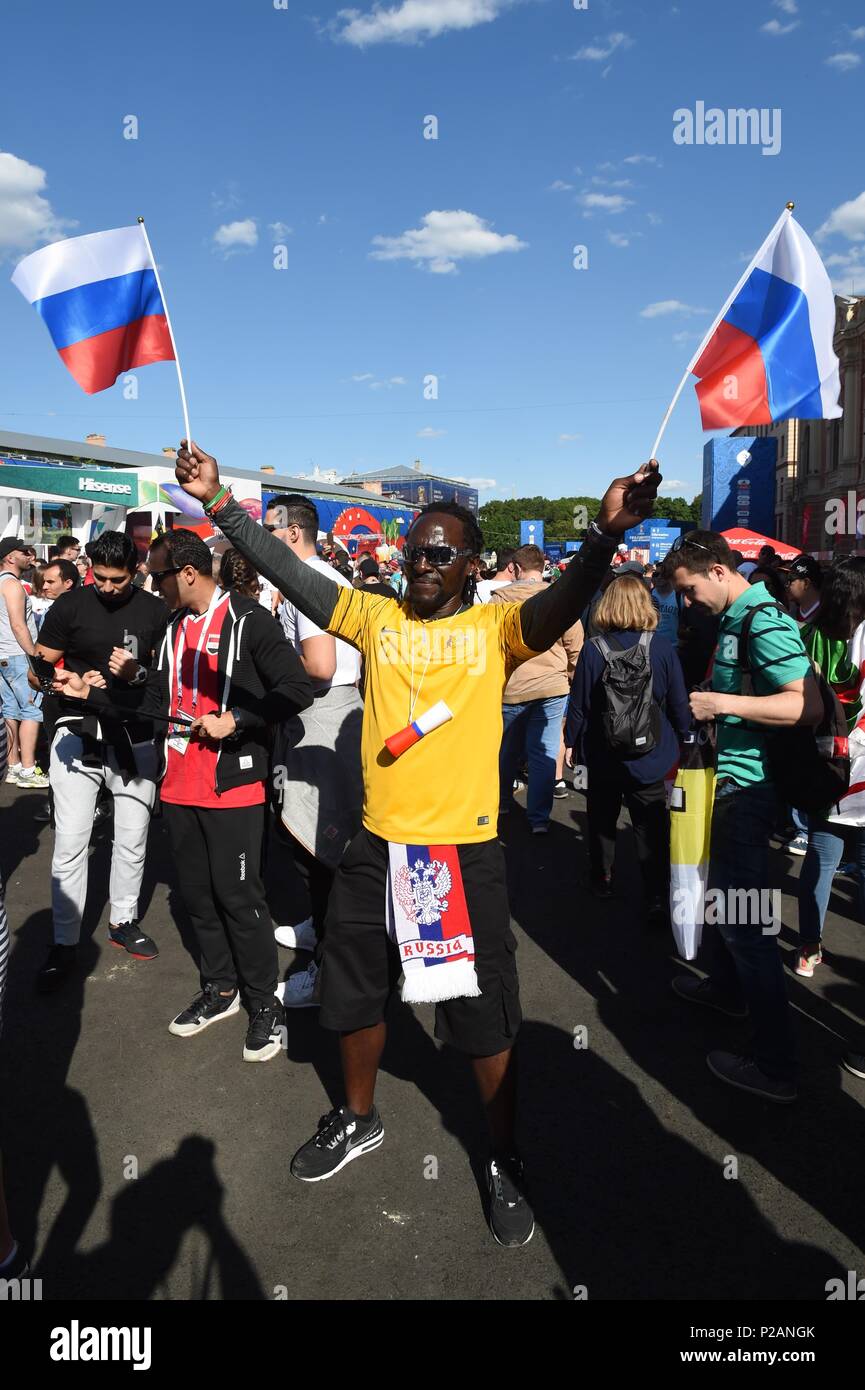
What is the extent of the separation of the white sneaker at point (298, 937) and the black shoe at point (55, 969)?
3.25 feet

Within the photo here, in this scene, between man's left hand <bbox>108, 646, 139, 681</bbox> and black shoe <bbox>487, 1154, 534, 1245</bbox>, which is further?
man's left hand <bbox>108, 646, 139, 681</bbox>

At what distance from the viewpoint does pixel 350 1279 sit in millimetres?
2275

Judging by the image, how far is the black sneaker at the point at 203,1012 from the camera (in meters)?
3.55

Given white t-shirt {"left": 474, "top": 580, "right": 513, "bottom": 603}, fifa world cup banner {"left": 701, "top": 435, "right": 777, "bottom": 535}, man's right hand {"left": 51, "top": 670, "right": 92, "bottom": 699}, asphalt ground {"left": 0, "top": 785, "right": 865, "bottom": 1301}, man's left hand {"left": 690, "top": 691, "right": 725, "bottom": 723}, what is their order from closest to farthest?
asphalt ground {"left": 0, "top": 785, "right": 865, "bottom": 1301}
man's left hand {"left": 690, "top": 691, "right": 725, "bottom": 723}
man's right hand {"left": 51, "top": 670, "right": 92, "bottom": 699}
white t-shirt {"left": 474, "top": 580, "right": 513, "bottom": 603}
fifa world cup banner {"left": 701, "top": 435, "right": 777, "bottom": 535}

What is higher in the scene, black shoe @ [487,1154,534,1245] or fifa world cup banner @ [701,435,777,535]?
fifa world cup banner @ [701,435,777,535]

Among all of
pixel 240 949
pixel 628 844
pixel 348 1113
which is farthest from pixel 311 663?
pixel 628 844

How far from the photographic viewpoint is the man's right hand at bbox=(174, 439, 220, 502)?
2.32 meters

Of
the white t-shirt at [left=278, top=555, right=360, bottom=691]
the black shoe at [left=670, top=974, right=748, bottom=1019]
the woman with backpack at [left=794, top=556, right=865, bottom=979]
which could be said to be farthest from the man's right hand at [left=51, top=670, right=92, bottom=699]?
the woman with backpack at [left=794, top=556, right=865, bottom=979]

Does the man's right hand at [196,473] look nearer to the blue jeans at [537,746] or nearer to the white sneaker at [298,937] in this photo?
the white sneaker at [298,937]

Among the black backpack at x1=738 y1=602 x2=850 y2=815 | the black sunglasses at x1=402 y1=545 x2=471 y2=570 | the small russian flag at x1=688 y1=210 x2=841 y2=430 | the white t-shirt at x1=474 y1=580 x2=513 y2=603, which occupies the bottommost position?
the black backpack at x1=738 y1=602 x2=850 y2=815

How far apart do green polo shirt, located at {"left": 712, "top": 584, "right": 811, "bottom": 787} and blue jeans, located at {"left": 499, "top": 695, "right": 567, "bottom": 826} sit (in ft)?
10.5

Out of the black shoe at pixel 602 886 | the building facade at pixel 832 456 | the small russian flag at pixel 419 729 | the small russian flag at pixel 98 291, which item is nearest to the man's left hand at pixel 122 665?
the small russian flag at pixel 98 291
